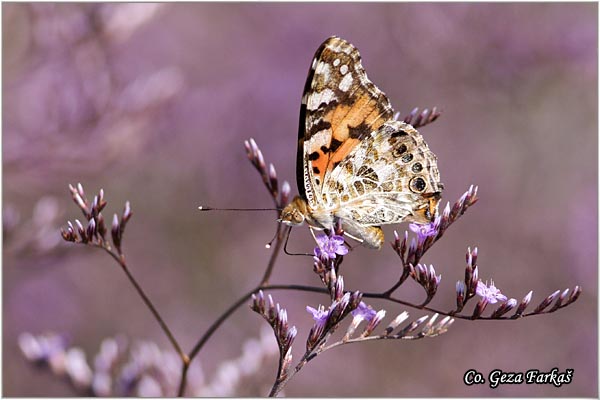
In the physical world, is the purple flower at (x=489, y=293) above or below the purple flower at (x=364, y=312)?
above

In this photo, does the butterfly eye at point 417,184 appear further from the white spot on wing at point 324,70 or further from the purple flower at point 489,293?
the white spot on wing at point 324,70

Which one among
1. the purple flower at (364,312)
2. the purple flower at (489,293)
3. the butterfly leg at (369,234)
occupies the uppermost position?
the butterfly leg at (369,234)

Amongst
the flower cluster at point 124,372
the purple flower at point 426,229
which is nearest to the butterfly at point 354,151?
the purple flower at point 426,229

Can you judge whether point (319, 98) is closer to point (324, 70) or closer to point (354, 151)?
point (324, 70)

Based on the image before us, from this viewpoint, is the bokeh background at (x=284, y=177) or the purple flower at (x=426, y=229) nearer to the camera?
the purple flower at (x=426, y=229)

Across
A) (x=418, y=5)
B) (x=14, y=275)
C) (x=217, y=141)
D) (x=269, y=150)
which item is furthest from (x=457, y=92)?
(x=14, y=275)

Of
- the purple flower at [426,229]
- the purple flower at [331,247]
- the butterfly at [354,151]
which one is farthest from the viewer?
the butterfly at [354,151]

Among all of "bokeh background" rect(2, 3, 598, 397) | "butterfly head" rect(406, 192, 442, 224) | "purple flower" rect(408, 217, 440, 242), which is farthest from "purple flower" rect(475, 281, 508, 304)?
"bokeh background" rect(2, 3, 598, 397)

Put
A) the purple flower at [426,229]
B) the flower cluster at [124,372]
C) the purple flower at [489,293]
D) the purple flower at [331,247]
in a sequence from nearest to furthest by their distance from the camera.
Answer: the purple flower at [489,293] < the purple flower at [331,247] < the purple flower at [426,229] < the flower cluster at [124,372]
